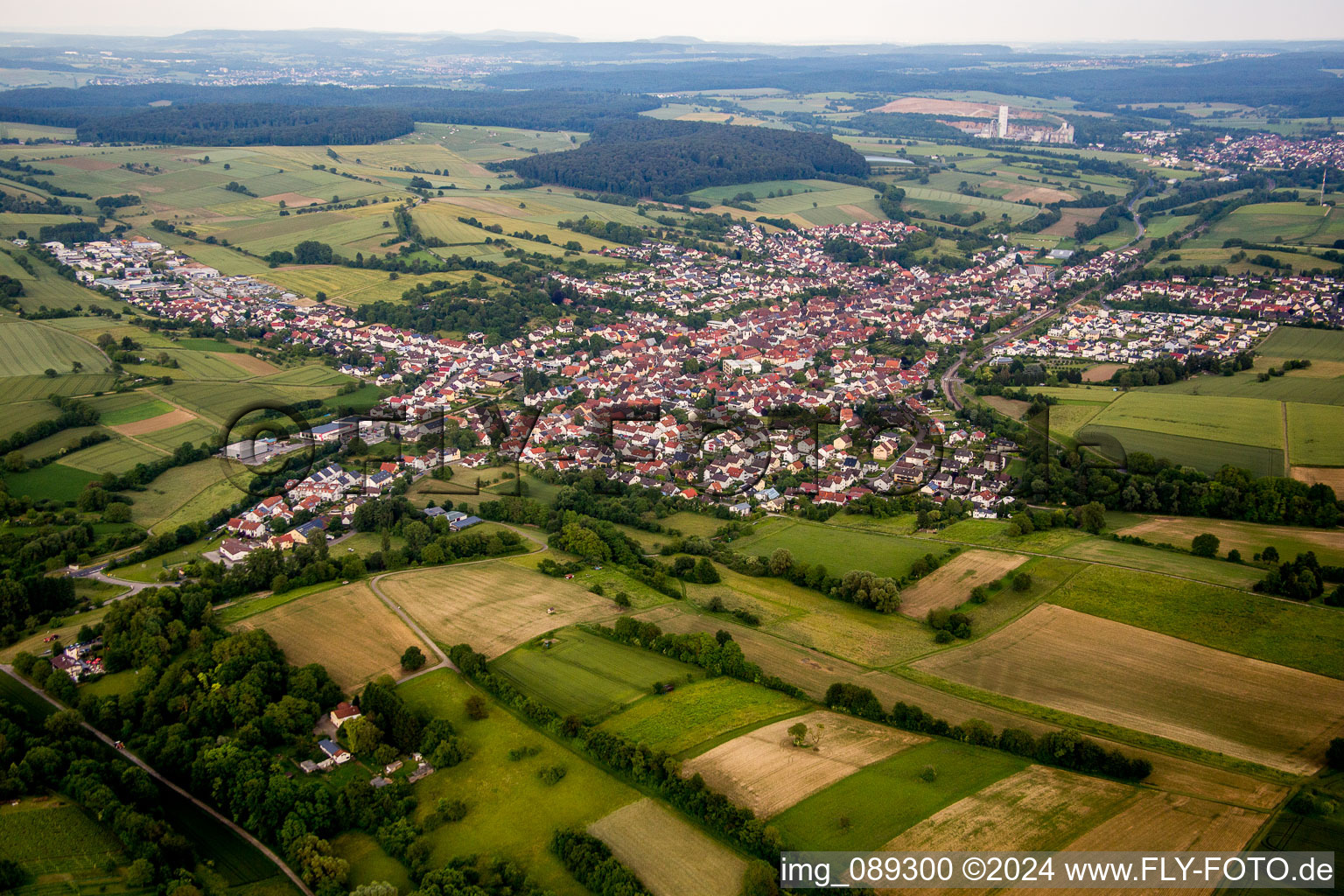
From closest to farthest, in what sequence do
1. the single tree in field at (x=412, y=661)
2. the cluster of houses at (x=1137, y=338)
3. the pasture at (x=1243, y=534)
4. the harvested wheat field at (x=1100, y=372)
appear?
the single tree in field at (x=412, y=661), the pasture at (x=1243, y=534), the harvested wheat field at (x=1100, y=372), the cluster of houses at (x=1137, y=338)

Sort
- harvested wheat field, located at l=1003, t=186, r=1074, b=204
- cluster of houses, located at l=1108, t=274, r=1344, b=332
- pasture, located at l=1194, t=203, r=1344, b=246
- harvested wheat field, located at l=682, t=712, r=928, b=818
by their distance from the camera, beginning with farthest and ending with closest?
1. harvested wheat field, located at l=1003, t=186, r=1074, b=204
2. pasture, located at l=1194, t=203, r=1344, b=246
3. cluster of houses, located at l=1108, t=274, r=1344, b=332
4. harvested wheat field, located at l=682, t=712, r=928, b=818

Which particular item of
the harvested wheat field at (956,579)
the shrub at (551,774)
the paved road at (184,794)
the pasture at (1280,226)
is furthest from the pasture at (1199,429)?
the pasture at (1280,226)

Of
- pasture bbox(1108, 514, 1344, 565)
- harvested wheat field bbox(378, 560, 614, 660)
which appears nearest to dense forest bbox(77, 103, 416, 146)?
harvested wheat field bbox(378, 560, 614, 660)

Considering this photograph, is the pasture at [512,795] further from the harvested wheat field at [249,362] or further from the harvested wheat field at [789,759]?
the harvested wheat field at [249,362]

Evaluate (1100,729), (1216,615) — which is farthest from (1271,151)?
(1100,729)

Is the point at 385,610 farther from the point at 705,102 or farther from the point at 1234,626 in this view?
the point at 705,102

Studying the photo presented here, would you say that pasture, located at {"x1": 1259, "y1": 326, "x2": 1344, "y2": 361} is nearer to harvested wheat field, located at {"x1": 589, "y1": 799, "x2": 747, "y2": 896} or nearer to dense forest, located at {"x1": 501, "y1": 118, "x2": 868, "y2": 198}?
harvested wheat field, located at {"x1": 589, "y1": 799, "x2": 747, "y2": 896}
